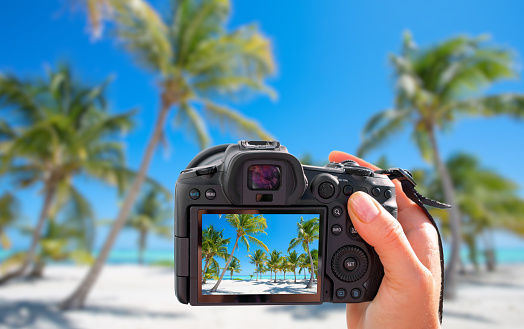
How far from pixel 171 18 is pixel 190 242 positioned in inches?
295

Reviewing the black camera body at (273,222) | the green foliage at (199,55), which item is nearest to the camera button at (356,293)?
the black camera body at (273,222)

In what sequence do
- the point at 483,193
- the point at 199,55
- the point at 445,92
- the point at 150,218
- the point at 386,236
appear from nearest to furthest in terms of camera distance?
the point at 386,236 < the point at 199,55 < the point at 445,92 < the point at 483,193 < the point at 150,218

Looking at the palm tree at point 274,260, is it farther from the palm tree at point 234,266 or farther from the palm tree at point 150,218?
the palm tree at point 150,218

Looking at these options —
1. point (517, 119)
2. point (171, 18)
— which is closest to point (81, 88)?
point (171, 18)

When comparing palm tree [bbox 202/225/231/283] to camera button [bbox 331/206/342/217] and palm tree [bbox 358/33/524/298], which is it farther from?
palm tree [bbox 358/33/524/298]

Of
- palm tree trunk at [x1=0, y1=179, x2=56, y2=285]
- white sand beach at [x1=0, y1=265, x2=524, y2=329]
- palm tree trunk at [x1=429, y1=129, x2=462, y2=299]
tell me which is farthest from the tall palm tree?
palm tree trunk at [x1=429, y1=129, x2=462, y2=299]

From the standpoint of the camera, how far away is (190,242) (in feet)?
2.91

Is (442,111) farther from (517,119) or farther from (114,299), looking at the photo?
(114,299)

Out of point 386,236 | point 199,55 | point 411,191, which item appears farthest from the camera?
point 199,55

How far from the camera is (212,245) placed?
2.92 ft

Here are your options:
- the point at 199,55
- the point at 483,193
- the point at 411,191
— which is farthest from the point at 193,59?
the point at 483,193

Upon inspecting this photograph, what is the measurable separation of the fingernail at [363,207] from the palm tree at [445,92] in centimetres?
814

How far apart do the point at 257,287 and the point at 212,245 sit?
0.45ft

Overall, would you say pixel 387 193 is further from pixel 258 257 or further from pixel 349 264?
pixel 258 257
